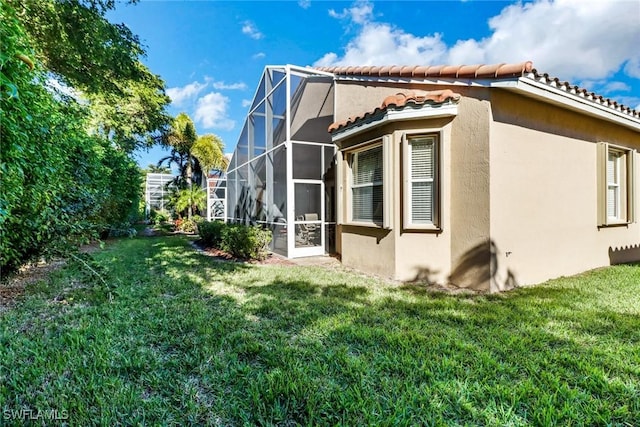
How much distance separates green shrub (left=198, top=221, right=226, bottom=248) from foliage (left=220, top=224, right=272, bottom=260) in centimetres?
176

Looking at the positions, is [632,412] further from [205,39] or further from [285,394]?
[205,39]

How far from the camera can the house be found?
17.9 ft

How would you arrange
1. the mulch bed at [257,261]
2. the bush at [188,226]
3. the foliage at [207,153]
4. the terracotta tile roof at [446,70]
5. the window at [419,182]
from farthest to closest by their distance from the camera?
the foliage at [207,153], the bush at [188,226], the mulch bed at [257,261], the window at [419,182], the terracotta tile roof at [446,70]

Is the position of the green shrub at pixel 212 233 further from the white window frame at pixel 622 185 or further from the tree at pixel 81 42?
the white window frame at pixel 622 185

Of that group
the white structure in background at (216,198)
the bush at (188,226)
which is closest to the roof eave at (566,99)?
the white structure in background at (216,198)

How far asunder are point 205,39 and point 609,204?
47.7ft

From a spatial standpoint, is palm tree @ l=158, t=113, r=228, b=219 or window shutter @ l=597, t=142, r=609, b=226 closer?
window shutter @ l=597, t=142, r=609, b=226

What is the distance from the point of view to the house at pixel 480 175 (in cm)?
546

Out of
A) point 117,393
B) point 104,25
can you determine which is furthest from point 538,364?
point 104,25

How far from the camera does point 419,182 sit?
616cm

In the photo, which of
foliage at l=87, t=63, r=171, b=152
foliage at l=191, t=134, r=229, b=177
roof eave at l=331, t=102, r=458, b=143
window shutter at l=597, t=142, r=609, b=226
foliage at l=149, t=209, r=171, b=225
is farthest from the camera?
foliage at l=149, t=209, r=171, b=225

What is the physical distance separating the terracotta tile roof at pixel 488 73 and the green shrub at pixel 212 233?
730 cm

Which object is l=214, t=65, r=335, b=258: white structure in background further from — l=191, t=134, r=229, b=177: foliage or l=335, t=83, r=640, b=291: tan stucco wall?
l=191, t=134, r=229, b=177: foliage

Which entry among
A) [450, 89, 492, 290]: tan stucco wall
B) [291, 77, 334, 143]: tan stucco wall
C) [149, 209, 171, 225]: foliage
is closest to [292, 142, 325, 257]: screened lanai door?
[291, 77, 334, 143]: tan stucco wall
